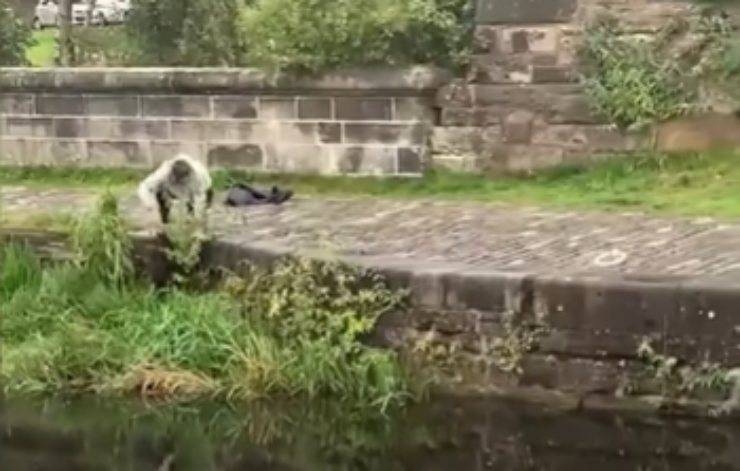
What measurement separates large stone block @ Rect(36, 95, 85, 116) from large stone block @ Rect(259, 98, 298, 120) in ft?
5.72

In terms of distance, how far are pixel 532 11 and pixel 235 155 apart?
263cm

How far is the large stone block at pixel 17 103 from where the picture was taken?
13.6m

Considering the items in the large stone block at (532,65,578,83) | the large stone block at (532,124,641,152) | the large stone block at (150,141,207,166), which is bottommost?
the large stone block at (150,141,207,166)

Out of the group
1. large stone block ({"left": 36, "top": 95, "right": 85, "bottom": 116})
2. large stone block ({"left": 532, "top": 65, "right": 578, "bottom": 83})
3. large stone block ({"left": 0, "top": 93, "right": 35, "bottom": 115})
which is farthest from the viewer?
large stone block ({"left": 0, "top": 93, "right": 35, "bottom": 115})

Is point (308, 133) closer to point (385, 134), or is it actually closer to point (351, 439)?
point (385, 134)

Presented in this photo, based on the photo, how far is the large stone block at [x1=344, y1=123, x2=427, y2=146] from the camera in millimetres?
11914

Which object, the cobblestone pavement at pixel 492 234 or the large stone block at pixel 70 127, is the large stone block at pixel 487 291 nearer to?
the cobblestone pavement at pixel 492 234

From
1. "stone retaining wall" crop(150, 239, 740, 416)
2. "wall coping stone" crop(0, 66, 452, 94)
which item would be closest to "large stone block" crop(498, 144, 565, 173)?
"wall coping stone" crop(0, 66, 452, 94)

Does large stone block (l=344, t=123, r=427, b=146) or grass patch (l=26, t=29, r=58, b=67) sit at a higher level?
grass patch (l=26, t=29, r=58, b=67)

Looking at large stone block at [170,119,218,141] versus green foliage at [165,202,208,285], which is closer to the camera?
green foliage at [165,202,208,285]

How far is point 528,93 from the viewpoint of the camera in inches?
463

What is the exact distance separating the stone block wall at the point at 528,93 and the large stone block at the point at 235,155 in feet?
4.79

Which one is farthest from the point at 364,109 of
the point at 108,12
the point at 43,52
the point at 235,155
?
the point at 108,12

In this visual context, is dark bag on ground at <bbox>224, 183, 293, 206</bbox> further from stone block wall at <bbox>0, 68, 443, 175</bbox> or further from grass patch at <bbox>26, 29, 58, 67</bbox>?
grass patch at <bbox>26, 29, 58, 67</bbox>
